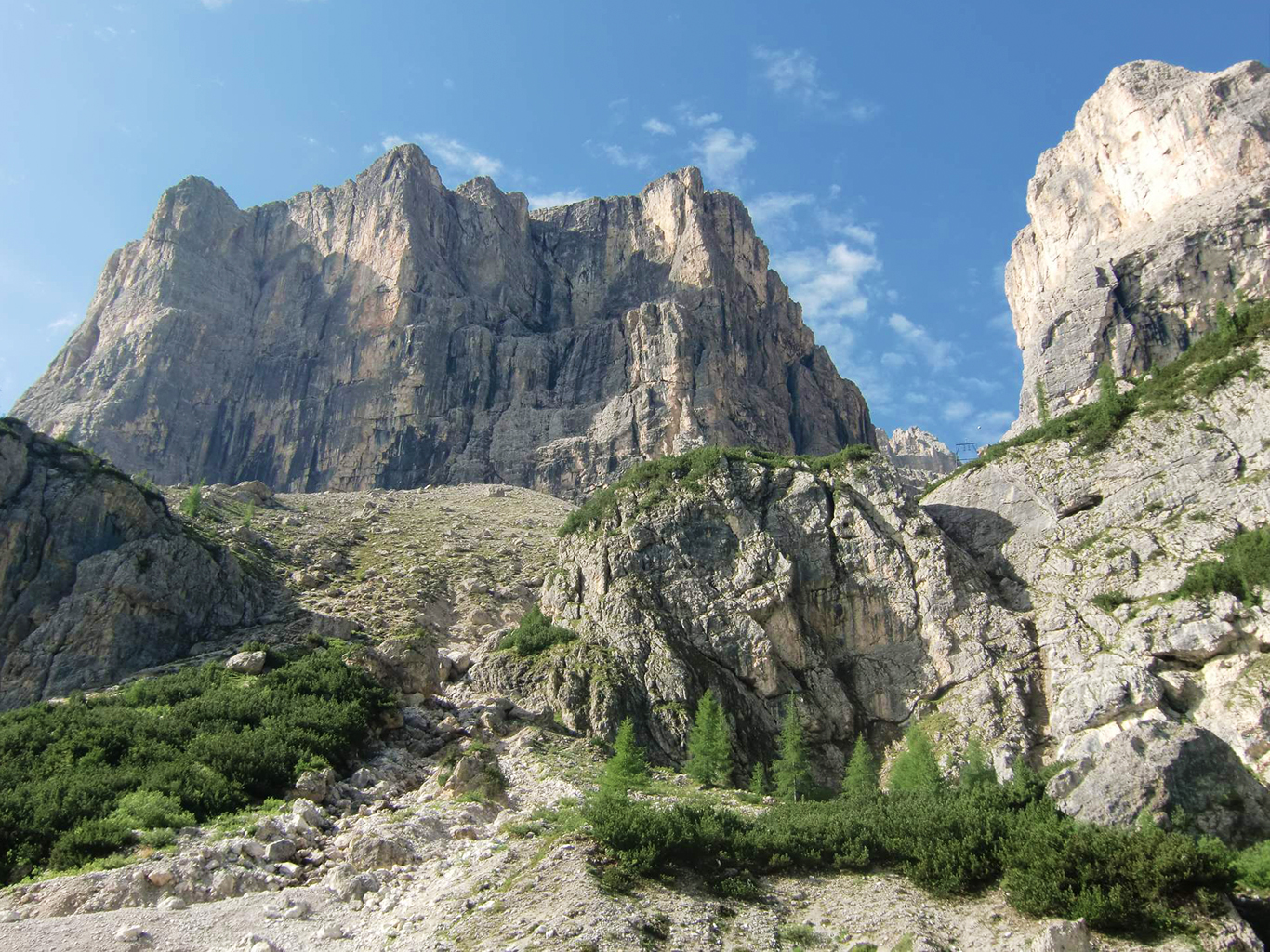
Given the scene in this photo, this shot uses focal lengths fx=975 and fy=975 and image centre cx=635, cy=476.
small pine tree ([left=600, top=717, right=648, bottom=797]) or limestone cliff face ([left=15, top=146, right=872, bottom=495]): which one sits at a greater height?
limestone cliff face ([left=15, top=146, right=872, bottom=495])

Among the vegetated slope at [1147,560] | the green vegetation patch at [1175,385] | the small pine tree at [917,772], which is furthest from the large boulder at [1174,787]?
the green vegetation patch at [1175,385]

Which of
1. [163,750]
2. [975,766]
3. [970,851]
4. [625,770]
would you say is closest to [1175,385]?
[975,766]

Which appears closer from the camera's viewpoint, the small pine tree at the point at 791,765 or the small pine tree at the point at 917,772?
the small pine tree at the point at 917,772

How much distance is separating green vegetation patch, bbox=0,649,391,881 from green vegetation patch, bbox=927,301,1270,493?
38270mm

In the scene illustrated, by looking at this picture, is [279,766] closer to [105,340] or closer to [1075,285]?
[1075,285]

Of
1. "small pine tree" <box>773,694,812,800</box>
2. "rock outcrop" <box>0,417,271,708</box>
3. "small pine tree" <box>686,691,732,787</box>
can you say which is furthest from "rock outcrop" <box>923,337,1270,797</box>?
"rock outcrop" <box>0,417,271,708</box>

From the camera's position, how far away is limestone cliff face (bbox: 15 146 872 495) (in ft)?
422

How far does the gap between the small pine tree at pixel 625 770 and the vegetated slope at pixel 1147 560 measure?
467 inches

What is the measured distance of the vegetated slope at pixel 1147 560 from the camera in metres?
27.5

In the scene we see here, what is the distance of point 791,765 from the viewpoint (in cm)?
3656

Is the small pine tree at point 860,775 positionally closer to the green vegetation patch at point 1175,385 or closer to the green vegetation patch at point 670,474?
the green vegetation patch at point 670,474

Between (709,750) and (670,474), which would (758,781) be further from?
(670,474)

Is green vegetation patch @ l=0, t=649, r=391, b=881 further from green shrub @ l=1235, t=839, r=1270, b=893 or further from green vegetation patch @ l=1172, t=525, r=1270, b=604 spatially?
green vegetation patch @ l=1172, t=525, r=1270, b=604

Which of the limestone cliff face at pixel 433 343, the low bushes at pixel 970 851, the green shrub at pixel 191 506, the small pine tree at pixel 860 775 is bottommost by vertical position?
the low bushes at pixel 970 851
